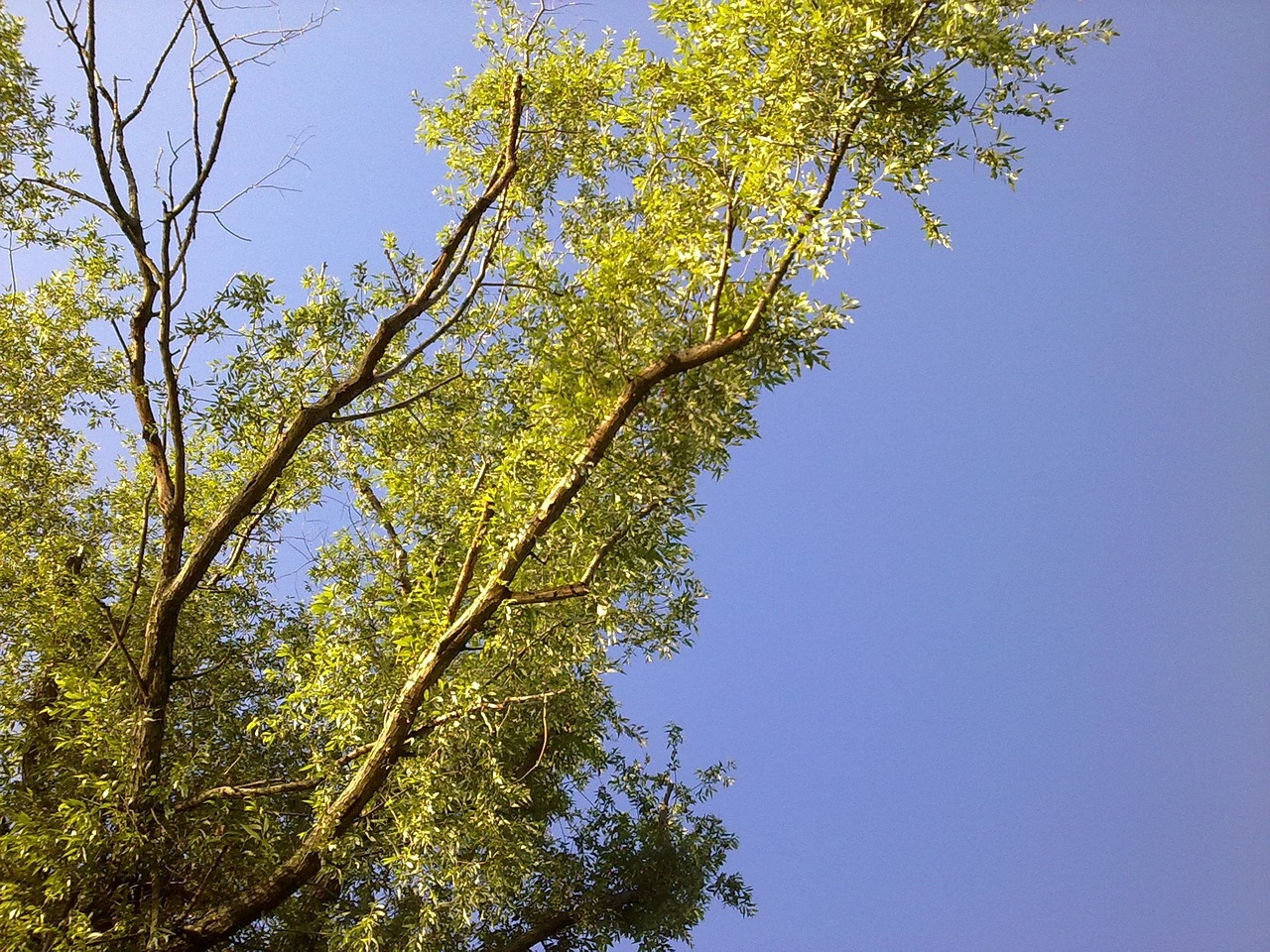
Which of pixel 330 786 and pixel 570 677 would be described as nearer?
pixel 330 786

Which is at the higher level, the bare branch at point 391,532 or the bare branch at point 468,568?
the bare branch at point 391,532

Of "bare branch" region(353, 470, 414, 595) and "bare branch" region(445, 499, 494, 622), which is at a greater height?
"bare branch" region(353, 470, 414, 595)

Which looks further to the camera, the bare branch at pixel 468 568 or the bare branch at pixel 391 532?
the bare branch at pixel 391 532

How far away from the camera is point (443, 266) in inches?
272

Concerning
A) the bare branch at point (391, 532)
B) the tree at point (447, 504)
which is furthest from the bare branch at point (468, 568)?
the bare branch at point (391, 532)

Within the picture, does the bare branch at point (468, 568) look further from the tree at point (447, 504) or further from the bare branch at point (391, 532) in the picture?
the bare branch at point (391, 532)

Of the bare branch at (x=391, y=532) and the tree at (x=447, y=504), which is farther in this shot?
the bare branch at (x=391, y=532)

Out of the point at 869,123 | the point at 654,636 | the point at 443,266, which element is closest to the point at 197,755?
the point at 654,636

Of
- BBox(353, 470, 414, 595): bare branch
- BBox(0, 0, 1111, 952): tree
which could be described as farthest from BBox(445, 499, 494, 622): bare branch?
BBox(353, 470, 414, 595): bare branch

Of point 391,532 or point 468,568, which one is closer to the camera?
point 468,568

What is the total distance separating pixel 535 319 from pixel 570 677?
309 cm

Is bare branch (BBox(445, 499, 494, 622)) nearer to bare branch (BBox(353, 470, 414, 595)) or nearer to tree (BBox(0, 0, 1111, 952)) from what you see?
tree (BBox(0, 0, 1111, 952))

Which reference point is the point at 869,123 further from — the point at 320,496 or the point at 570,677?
the point at 320,496

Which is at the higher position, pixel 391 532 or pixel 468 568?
pixel 391 532
